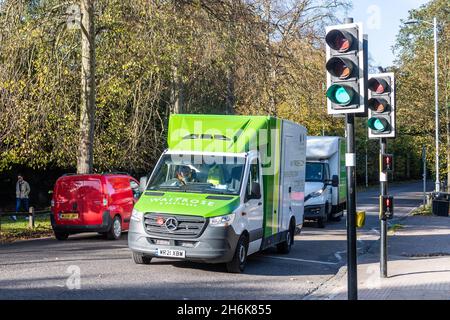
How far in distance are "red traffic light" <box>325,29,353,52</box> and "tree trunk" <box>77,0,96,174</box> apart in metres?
11.9

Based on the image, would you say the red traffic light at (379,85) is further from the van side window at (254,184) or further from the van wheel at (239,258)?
the van wheel at (239,258)

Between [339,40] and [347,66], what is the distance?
14.9 inches

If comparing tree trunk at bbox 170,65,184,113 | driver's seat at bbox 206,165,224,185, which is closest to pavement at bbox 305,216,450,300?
driver's seat at bbox 206,165,224,185

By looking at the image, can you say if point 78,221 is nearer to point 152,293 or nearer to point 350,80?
point 152,293

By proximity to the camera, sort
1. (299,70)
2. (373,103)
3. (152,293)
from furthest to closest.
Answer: (299,70) < (373,103) < (152,293)

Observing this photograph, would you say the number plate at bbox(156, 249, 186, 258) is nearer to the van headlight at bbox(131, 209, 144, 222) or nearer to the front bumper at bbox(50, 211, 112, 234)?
the van headlight at bbox(131, 209, 144, 222)

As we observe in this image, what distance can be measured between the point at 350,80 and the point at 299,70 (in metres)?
14.6

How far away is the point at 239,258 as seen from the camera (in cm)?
1211

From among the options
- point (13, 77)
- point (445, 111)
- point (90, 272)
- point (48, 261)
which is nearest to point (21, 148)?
point (13, 77)

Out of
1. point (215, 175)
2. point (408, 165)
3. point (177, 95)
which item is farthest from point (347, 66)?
point (408, 165)

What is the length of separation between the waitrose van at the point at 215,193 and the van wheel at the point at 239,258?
19 millimetres

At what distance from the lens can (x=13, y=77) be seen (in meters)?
17.6
